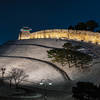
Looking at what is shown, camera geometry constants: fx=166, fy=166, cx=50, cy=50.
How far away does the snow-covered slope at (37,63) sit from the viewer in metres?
31.6

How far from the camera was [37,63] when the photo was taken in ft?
123

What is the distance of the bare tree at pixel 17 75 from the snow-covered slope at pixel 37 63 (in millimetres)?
1118

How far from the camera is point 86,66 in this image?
3462 cm

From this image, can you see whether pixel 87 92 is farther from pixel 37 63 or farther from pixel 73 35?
pixel 73 35

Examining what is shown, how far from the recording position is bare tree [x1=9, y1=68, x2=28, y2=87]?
98.6 feet

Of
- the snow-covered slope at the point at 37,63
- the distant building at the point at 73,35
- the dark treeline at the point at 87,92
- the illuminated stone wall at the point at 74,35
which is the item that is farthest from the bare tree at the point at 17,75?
the illuminated stone wall at the point at 74,35

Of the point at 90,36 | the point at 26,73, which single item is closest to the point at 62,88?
the point at 26,73

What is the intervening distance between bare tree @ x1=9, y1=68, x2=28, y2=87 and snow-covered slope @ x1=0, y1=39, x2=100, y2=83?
1.12 meters

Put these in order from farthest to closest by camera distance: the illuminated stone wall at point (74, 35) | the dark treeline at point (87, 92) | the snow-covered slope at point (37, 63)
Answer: the illuminated stone wall at point (74, 35) < the snow-covered slope at point (37, 63) < the dark treeline at point (87, 92)

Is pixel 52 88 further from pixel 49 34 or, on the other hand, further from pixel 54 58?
pixel 49 34

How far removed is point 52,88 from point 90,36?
117ft

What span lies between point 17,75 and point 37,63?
24.6 feet

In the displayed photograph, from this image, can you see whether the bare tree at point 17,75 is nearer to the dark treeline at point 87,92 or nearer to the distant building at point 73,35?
the dark treeline at point 87,92

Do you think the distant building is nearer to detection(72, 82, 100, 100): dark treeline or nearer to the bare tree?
the bare tree
